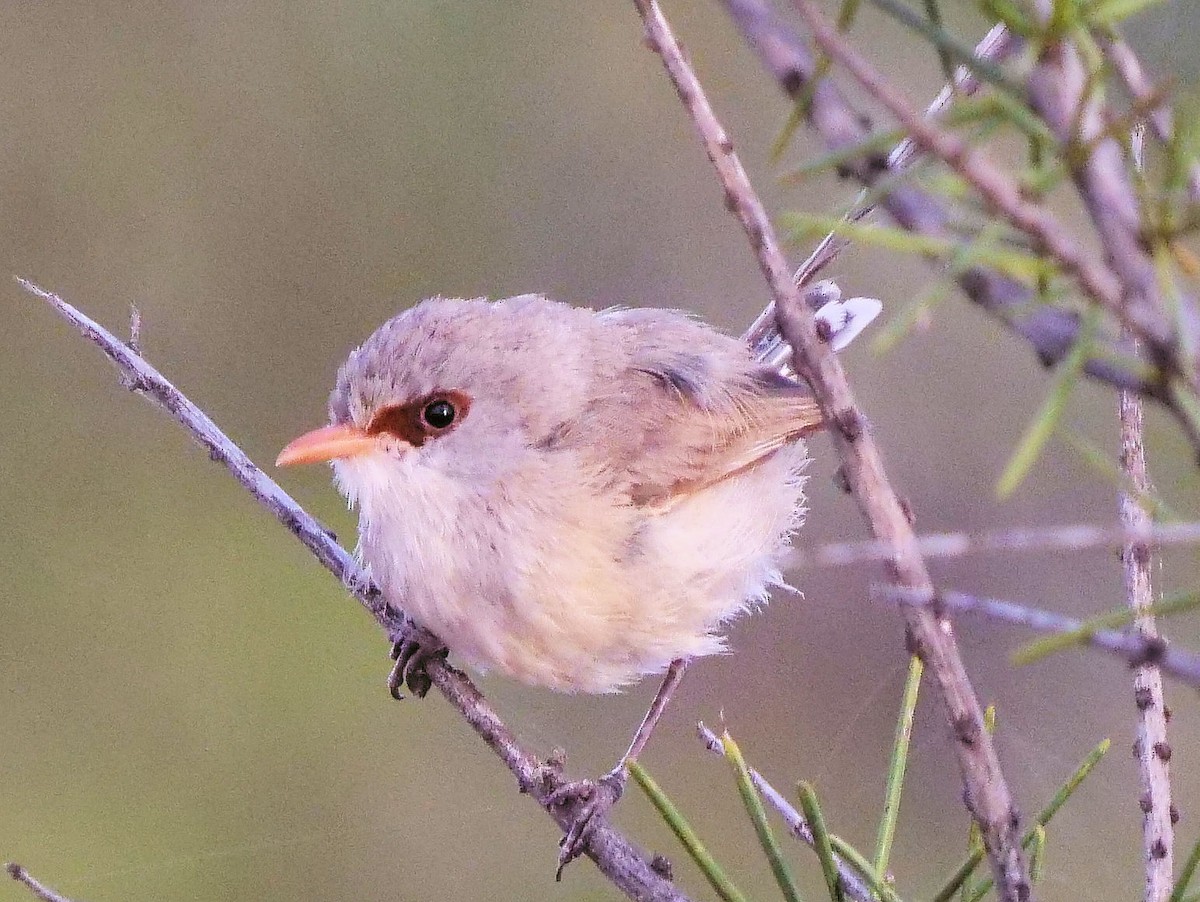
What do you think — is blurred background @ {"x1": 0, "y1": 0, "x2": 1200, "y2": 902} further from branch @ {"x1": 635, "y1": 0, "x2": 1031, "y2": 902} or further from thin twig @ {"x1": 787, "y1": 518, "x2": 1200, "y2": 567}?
thin twig @ {"x1": 787, "y1": 518, "x2": 1200, "y2": 567}

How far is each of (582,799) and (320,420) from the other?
2677 millimetres

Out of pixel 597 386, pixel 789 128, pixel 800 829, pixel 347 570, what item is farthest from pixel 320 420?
pixel 789 128

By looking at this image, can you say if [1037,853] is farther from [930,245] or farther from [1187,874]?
[930,245]

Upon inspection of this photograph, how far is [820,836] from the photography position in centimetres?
135

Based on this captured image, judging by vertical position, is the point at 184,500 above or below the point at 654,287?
above

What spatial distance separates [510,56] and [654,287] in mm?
1146

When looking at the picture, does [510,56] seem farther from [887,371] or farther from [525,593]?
[525,593]

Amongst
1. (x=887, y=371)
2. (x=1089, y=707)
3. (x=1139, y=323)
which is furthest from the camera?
(x=887, y=371)

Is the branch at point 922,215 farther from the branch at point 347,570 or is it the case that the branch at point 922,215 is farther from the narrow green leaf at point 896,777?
the branch at point 347,570

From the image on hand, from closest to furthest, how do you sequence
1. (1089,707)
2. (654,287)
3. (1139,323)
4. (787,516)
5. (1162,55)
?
(1139,323) → (1162,55) → (787,516) → (1089,707) → (654,287)

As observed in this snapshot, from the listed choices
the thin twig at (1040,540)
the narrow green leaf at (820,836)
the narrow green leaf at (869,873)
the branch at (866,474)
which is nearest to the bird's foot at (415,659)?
the narrow green leaf at (869,873)

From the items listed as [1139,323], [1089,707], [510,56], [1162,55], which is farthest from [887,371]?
[1139,323]

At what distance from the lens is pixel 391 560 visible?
2.82 metres

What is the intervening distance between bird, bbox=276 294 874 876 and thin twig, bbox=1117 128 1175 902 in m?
1.23
